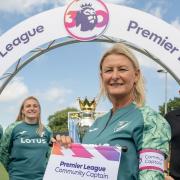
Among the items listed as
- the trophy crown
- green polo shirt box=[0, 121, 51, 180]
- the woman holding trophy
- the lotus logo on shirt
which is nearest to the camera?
the woman holding trophy

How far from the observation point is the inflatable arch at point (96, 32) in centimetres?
923

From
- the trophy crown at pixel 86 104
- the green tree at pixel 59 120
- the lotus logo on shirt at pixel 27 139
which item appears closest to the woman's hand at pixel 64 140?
the lotus logo on shirt at pixel 27 139

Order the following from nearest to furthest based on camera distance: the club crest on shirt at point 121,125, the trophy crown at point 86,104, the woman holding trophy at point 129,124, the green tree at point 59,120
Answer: the woman holding trophy at point 129,124, the club crest on shirt at point 121,125, the trophy crown at point 86,104, the green tree at point 59,120

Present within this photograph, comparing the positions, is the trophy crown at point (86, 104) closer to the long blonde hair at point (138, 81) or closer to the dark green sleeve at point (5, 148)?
the dark green sleeve at point (5, 148)

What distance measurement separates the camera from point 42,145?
583cm

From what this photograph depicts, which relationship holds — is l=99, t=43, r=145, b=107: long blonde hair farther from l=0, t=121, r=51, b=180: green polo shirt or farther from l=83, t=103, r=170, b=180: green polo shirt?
l=0, t=121, r=51, b=180: green polo shirt

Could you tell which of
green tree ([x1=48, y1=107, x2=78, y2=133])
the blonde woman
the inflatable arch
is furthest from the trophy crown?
green tree ([x1=48, y1=107, x2=78, y2=133])

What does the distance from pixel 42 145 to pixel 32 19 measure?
4733 millimetres

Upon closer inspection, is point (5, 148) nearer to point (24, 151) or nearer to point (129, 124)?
point (24, 151)

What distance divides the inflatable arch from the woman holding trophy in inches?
281

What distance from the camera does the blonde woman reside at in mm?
5637

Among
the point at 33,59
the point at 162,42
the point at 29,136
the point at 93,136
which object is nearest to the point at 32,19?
the point at 33,59

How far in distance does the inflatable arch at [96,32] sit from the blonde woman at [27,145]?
388 cm

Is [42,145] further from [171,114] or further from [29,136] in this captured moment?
[171,114]
